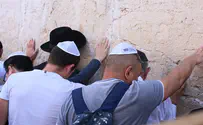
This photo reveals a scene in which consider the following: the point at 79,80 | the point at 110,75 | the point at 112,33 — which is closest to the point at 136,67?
the point at 110,75

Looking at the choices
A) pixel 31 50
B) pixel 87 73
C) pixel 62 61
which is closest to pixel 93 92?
pixel 62 61

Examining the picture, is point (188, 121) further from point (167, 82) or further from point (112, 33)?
point (112, 33)

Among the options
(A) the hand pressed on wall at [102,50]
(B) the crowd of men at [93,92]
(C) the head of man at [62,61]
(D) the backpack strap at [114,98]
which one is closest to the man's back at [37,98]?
(B) the crowd of men at [93,92]

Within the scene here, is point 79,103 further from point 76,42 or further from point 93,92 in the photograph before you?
point 76,42

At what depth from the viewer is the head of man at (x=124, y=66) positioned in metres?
2.33

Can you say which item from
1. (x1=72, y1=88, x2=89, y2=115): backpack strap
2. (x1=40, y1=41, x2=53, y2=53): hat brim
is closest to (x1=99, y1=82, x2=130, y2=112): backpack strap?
(x1=72, y1=88, x2=89, y2=115): backpack strap

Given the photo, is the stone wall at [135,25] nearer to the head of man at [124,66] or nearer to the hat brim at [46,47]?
the hat brim at [46,47]

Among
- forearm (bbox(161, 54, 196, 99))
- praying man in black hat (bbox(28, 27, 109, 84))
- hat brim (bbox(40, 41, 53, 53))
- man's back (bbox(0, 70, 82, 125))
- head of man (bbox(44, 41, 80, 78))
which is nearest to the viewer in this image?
forearm (bbox(161, 54, 196, 99))

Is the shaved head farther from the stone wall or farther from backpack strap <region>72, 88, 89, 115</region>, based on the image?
the stone wall

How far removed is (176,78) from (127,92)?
0.34m

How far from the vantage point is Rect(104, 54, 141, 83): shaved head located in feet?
7.66

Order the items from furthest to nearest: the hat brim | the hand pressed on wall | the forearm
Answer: the hat brim, the hand pressed on wall, the forearm

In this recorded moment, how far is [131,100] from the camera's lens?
7.04ft

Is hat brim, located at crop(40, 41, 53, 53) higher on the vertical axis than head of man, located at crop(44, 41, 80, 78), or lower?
lower
